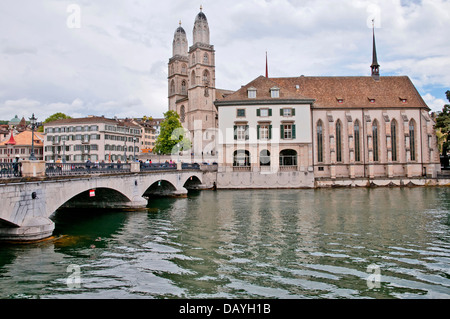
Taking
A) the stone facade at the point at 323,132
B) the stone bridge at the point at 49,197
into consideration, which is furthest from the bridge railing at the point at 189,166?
the stone bridge at the point at 49,197

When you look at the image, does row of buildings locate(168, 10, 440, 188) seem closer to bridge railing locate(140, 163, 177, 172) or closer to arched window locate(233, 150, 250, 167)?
arched window locate(233, 150, 250, 167)

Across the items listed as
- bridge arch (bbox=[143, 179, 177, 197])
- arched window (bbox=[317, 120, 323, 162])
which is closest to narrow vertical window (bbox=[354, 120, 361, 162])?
arched window (bbox=[317, 120, 323, 162])

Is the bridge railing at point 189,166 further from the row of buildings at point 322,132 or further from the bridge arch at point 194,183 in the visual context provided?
the row of buildings at point 322,132

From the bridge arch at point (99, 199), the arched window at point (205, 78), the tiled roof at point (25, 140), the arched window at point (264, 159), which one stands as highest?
the arched window at point (205, 78)

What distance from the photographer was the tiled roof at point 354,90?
181 ft

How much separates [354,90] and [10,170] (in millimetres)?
52691

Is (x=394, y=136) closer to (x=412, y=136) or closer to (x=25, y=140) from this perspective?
(x=412, y=136)

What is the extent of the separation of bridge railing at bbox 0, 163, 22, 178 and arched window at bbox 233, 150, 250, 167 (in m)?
36.3

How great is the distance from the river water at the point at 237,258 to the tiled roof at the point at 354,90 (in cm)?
3435
